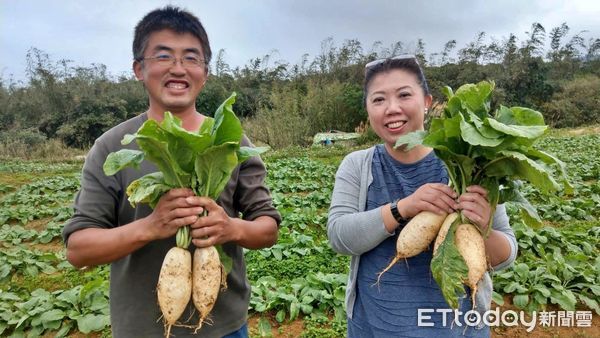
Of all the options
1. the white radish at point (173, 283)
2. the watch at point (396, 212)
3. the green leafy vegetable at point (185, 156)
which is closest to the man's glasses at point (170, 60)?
the green leafy vegetable at point (185, 156)

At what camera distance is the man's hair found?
185cm

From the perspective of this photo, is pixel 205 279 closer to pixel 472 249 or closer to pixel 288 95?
pixel 472 249

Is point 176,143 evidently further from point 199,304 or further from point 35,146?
point 35,146

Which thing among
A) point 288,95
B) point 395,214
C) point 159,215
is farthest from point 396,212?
point 288,95

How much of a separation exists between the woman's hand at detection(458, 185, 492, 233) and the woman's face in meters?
0.39

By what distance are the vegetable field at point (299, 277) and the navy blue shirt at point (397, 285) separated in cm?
196

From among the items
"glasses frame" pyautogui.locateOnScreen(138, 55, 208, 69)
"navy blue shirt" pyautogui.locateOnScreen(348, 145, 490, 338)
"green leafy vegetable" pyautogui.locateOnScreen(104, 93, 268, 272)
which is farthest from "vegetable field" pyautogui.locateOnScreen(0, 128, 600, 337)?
"glasses frame" pyautogui.locateOnScreen(138, 55, 208, 69)

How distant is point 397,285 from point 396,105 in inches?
30.5

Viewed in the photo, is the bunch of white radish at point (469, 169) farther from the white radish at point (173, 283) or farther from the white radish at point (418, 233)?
the white radish at point (173, 283)

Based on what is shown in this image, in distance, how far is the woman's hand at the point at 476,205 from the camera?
5.36 ft

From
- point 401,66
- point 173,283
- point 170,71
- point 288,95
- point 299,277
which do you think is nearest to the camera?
point 173,283

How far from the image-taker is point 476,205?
1.64 metres

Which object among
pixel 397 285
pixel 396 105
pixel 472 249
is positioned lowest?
pixel 397 285

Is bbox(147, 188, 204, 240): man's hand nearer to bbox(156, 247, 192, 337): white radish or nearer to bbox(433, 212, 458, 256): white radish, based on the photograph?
bbox(156, 247, 192, 337): white radish
